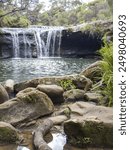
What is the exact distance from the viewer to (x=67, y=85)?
842cm

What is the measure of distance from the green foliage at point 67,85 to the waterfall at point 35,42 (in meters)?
15.9

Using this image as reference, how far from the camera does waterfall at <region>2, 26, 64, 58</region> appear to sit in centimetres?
2439

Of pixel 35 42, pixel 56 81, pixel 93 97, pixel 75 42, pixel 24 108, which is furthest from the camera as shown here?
pixel 75 42

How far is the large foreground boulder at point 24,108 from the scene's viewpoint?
5.45m

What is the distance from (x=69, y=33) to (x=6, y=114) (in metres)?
19.8

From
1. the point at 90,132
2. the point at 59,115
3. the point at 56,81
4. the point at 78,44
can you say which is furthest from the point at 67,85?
the point at 78,44

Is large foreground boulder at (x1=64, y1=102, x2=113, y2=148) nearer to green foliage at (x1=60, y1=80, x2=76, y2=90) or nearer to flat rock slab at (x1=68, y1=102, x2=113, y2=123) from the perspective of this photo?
flat rock slab at (x1=68, y1=102, x2=113, y2=123)

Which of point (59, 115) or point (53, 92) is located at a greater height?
point (53, 92)

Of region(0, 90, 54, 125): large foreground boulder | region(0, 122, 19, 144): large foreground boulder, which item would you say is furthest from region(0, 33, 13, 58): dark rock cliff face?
region(0, 122, 19, 144): large foreground boulder

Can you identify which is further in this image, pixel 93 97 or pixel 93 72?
pixel 93 72

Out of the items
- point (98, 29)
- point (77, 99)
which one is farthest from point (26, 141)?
point (98, 29)

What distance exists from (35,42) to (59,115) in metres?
19.6

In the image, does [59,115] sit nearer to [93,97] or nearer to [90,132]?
[93,97]

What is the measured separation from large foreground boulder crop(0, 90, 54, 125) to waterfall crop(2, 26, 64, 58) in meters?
18.6
